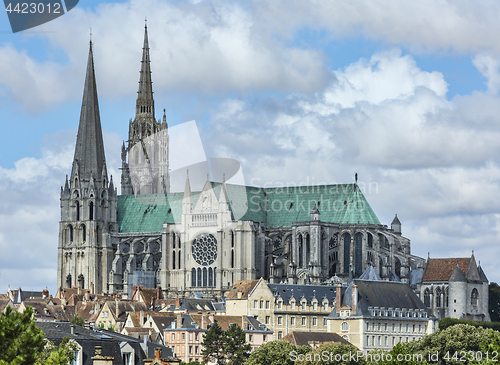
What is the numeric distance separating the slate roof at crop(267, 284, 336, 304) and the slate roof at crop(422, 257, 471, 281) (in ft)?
53.9

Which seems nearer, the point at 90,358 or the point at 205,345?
the point at 90,358

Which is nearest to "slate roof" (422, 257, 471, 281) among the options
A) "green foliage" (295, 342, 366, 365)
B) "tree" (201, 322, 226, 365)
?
"tree" (201, 322, 226, 365)

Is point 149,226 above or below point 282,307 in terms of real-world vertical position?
above

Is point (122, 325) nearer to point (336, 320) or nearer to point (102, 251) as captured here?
point (336, 320)

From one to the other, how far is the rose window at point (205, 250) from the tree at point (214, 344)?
131 ft

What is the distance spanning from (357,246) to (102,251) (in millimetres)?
32827

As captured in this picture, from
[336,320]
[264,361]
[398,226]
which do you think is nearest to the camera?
[264,361]

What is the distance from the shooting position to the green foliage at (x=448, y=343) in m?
85.4

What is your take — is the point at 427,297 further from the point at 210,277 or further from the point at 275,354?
the point at 275,354

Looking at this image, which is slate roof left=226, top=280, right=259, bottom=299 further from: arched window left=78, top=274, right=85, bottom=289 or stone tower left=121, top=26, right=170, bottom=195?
stone tower left=121, top=26, right=170, bottom=195

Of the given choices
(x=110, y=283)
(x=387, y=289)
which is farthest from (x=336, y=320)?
(x=110, y=283)

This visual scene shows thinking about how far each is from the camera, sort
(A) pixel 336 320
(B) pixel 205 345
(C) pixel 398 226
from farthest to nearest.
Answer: (C) pixel 398 226
(A) pixel 336 320
(B) pixel 205 345

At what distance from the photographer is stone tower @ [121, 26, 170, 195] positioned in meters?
156

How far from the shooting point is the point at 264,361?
83125 millimetres
